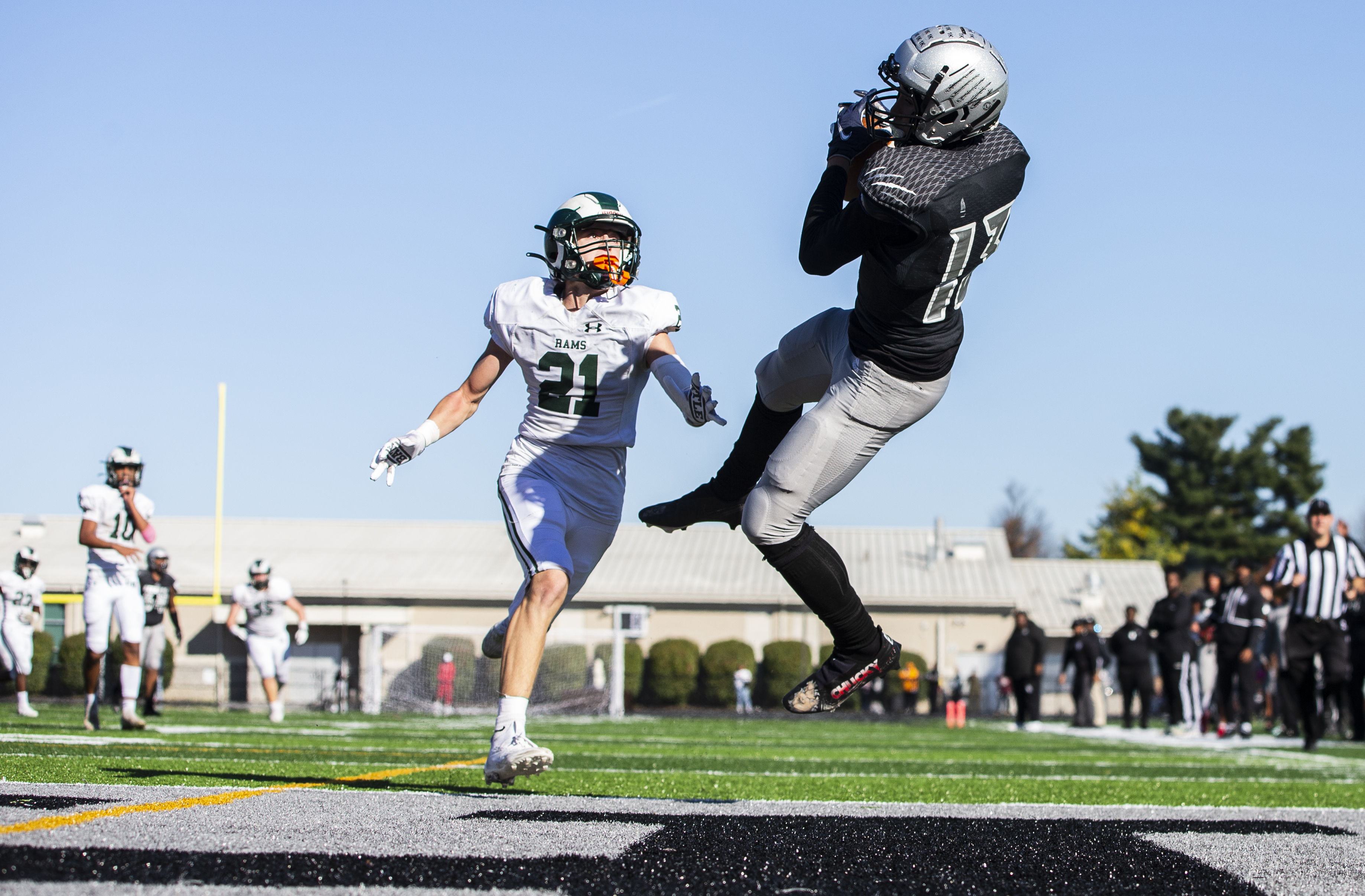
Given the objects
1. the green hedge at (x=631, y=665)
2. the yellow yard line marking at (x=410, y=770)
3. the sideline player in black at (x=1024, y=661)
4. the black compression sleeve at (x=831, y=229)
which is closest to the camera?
the black compression sleeve at (x=831, y=229)

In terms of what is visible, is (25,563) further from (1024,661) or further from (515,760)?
(1024,661)

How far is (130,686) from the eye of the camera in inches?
414

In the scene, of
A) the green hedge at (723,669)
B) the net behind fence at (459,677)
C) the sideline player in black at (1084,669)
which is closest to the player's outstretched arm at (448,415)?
the sideline player in black at (1084,669)

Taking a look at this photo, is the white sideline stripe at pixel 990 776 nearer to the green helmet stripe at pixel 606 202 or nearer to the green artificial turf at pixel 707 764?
the green artificial turf at pixel 707 764

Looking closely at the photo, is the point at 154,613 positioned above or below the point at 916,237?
below

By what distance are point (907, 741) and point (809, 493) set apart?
1098cm

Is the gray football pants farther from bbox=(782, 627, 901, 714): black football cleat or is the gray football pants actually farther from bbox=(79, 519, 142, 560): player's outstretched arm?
bbox=(79, 519, 142, 560): player's outstretched arm

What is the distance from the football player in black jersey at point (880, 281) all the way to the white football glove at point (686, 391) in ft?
1.00

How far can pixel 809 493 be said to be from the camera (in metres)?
4.28

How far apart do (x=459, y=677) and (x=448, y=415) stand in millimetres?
23763

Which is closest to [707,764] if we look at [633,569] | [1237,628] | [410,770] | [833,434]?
[410,770]

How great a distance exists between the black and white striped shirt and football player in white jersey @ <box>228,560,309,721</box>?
11.0 meters

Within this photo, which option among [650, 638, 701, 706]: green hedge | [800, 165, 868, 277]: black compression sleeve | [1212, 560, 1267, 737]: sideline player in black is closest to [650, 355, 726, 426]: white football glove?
[800, 165, 868, 277]: black compression sleeve

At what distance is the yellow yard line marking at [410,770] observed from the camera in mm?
5234
